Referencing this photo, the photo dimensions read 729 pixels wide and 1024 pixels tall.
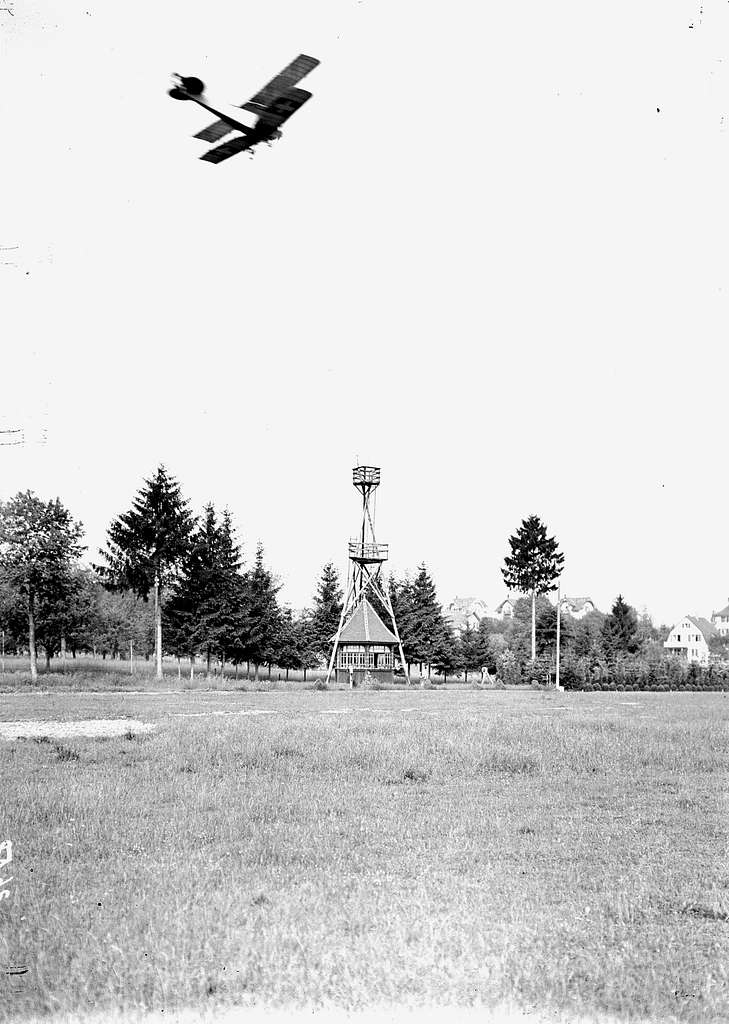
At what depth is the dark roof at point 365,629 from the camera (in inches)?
2375

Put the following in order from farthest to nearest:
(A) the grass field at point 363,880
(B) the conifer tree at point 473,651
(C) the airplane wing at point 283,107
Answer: (B) the conifer tree at point 473,651
(C) the airplane wing at point 283,107
(A) the grass field at point 363,880

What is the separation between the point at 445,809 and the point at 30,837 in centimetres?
498

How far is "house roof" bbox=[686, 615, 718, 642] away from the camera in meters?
116

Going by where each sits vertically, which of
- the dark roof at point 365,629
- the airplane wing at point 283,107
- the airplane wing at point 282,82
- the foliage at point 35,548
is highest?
the airplane wing at point 282,82

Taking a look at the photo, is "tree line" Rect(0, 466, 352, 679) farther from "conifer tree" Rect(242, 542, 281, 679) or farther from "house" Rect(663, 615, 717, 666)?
"house" Rect(663, 615, 717, 666)

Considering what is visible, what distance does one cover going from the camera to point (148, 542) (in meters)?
57.2

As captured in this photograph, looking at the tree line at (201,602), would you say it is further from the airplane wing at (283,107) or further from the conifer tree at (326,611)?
the airplane wing at (283,107)

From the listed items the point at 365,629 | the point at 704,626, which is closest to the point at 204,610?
the point at 365,629

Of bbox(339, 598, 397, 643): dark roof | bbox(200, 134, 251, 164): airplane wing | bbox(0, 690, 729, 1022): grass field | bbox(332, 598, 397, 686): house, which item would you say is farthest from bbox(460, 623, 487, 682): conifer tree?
bbox(200, 134, 251, 164): airplane wing

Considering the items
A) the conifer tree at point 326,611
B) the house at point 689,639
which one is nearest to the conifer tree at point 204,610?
the conifer tree at point 326,611

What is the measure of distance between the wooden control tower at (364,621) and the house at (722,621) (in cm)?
8455

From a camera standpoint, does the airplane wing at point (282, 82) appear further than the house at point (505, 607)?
No

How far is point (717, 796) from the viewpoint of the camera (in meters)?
12.8

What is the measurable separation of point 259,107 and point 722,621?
14032 cm
